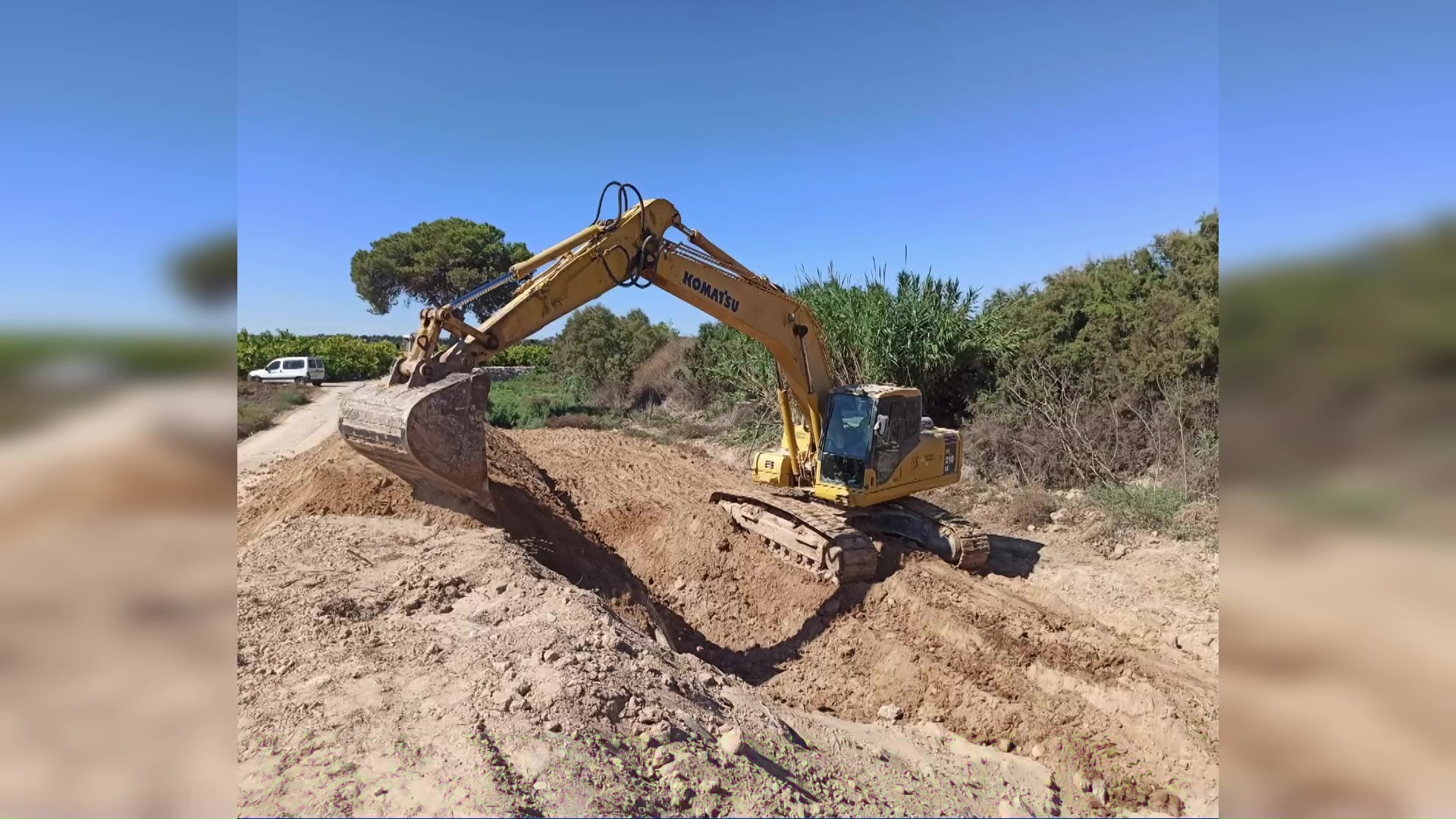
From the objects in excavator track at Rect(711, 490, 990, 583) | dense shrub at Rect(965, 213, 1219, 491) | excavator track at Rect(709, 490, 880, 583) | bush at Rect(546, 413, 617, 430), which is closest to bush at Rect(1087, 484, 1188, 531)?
dense shrub at Rect(965, 213, 1219, 491)

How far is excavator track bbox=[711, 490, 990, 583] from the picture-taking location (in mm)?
8648

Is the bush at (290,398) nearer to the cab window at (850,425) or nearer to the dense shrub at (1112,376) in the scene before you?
Result: the cab window at (850,425)

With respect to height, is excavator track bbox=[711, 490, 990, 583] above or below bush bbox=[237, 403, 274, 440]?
below

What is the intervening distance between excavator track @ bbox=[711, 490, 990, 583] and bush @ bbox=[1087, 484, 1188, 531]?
8.44 ft

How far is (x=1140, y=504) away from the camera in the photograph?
10.9m

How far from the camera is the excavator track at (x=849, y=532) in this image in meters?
8.65

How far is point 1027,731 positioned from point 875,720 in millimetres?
1247

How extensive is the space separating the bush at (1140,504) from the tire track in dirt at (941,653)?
8.09ft

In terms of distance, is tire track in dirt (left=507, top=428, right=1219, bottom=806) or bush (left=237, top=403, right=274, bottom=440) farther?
bush (left=237, top=403, right=274, bottom=440)

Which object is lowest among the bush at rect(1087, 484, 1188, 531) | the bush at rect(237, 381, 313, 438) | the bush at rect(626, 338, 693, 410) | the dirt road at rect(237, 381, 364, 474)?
the bush at rect(1087, 484, 1188, 531)

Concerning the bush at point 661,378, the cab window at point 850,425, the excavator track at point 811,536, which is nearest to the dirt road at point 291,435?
the excavator track at point 811,536

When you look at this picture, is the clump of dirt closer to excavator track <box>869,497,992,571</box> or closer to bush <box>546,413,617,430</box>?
→ excavator track <box>869,497,992,571</box>
